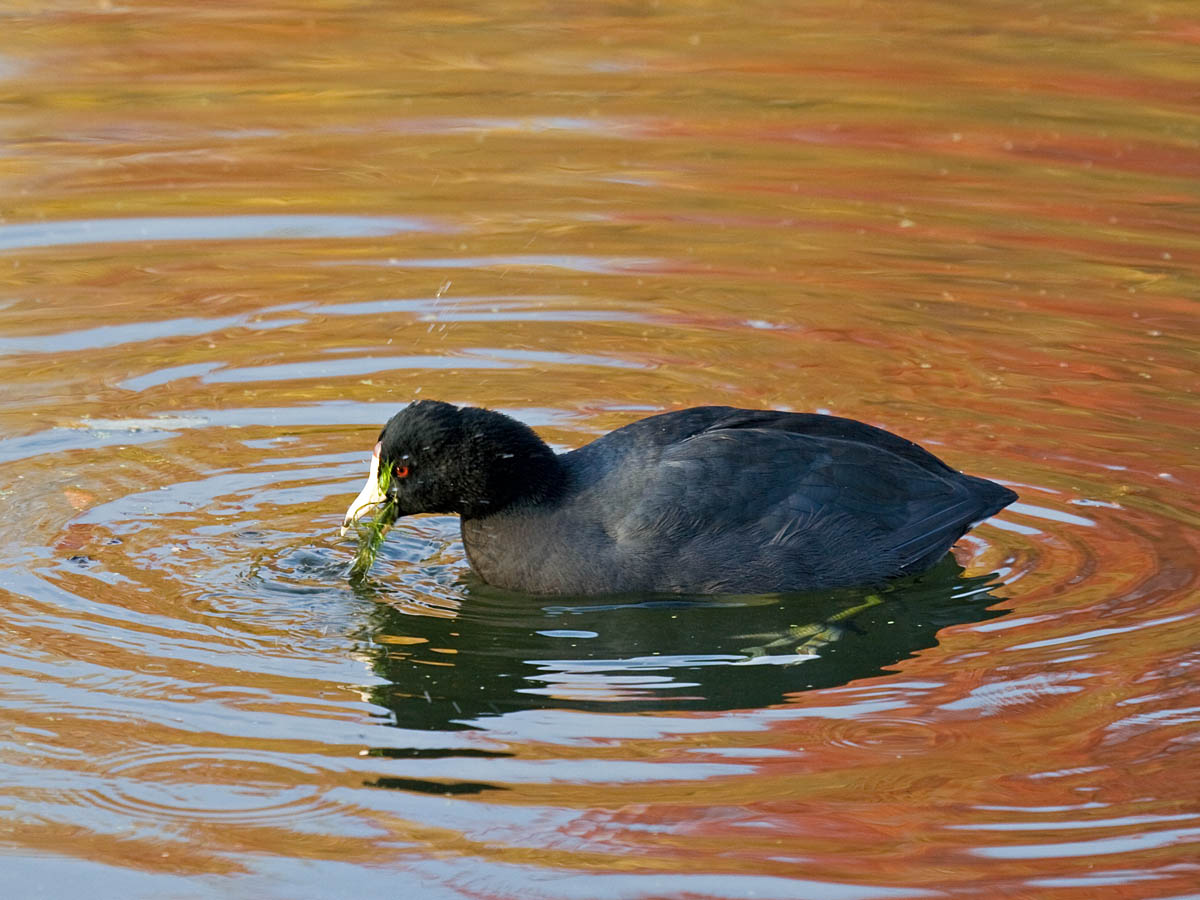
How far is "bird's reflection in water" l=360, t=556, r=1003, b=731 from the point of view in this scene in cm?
582

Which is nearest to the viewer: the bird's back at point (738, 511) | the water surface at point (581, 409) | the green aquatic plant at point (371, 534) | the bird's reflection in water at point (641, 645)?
the water surface at point (581, 409)

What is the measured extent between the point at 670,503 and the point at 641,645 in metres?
0.59

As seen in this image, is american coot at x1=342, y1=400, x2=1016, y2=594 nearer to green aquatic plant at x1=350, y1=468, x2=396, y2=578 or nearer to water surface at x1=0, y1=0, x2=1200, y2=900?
green aquatic plant at x1=350, y1=468, x2=396, y2=578

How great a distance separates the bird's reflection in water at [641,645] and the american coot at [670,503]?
0.09 meters

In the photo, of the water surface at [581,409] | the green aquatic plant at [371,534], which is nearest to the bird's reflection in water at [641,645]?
the water surface at [581,409]

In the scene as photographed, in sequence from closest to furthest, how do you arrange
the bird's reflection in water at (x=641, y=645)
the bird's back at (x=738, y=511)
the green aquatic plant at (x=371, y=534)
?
the bird's reflection in water at (x=641, y=645) → the bird's back at (x=738, y=511) → the green aquatic plant at (x=371, y=534)

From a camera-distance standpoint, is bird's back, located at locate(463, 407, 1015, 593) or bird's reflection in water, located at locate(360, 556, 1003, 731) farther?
bird's back, located at locate(463, 407, 1015, 593)

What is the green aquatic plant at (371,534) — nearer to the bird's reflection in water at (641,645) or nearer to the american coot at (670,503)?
the american coot at (670,503)

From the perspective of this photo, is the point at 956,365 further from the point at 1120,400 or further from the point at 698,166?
the point at 698,166

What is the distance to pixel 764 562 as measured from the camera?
260 inches

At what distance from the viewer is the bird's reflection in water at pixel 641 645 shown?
5.82m

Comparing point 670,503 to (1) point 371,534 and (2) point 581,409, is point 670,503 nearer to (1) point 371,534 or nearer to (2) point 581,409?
(1) point 371,534

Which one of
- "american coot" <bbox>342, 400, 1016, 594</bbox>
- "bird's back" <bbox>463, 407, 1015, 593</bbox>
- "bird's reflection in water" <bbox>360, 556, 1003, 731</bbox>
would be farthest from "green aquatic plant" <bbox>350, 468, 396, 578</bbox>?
"bird's back" <bbox>463, 407, 1015, 593</bbox>

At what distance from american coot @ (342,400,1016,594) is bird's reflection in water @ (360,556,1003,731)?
0.09 meters
